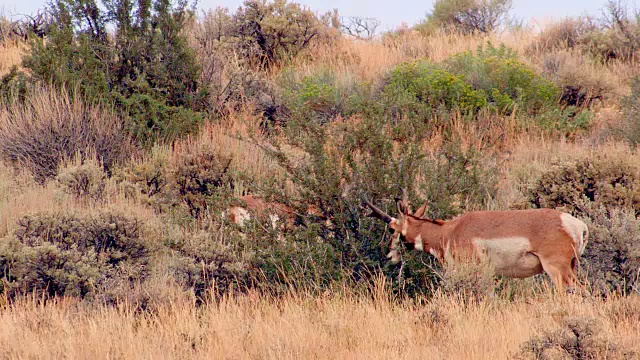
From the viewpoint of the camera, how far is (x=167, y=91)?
54.2 feet

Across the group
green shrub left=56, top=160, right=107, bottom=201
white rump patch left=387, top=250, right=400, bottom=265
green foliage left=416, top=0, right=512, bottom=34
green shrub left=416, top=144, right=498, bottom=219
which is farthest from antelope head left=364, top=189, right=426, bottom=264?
green foliage left=416, top=0, right=512, bottom=34

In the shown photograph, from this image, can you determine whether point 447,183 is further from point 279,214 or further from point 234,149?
point 234,149

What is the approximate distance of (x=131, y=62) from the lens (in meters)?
16.5

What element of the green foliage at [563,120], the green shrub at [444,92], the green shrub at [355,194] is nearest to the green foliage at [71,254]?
the green shrub at [355,194]

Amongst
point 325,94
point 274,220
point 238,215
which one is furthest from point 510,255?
point 325,94

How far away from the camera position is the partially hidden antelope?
7945 mm

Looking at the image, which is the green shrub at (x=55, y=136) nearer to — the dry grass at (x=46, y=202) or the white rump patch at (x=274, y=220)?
the dry grass at (x=46, y=202)

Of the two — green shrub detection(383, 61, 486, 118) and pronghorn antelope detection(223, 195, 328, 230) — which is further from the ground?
green shrub detection(383, 61, 486, 118)

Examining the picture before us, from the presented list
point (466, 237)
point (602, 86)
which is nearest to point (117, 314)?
point (466, 237)

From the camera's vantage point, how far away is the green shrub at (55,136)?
15.0 meters

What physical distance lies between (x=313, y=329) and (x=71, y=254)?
11.8ft

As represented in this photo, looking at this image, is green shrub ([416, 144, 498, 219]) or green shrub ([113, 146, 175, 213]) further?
green shrub ([113, 146, 175, 213])

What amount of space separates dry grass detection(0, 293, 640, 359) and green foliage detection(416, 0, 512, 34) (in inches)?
837

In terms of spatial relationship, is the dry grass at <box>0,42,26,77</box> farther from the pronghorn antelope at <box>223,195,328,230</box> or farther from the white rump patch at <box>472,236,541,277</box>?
the white rump patch at <box>472,236,541,277</box>
